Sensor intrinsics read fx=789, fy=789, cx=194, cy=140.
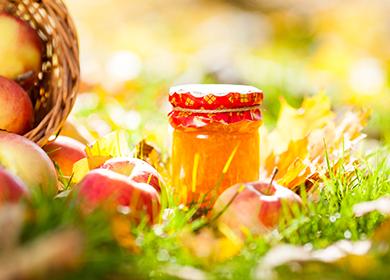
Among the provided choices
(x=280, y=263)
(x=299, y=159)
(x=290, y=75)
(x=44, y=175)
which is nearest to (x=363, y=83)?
(x=290, y=75)

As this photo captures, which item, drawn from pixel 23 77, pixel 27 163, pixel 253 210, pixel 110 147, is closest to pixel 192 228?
pixel 253 210

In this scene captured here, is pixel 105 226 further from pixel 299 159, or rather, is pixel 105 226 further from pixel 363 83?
pixel 363 83

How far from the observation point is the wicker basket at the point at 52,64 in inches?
68.2

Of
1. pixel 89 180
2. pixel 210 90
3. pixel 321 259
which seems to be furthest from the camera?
pixel 210 90

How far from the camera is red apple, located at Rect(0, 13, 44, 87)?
1.79 meters

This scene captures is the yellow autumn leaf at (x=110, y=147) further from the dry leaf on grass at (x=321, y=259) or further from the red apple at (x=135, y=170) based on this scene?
the dry leaf on grass at (x=321, y=259)

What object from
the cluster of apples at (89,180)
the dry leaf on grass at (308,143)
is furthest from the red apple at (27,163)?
the dry leaf on grass at (308,143)

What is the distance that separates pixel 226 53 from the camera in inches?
165

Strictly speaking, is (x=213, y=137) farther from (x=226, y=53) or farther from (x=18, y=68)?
(x=226, y=53)

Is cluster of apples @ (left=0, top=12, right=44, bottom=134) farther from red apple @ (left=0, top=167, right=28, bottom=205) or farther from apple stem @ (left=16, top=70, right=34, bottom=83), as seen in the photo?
red apple @ (left=0, top=167, right=28, bottom=205)

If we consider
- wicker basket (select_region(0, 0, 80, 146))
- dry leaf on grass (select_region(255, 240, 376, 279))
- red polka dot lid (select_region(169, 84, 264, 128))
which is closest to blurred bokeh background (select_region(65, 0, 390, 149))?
wicker basket (select_region(0, 0, 80, 146))

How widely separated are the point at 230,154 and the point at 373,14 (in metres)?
5.09

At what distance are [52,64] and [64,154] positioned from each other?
0.75ft

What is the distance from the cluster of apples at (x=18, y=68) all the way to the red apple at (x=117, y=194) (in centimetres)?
39
